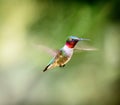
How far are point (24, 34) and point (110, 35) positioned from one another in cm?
38

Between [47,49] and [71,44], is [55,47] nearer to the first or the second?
[47,49]

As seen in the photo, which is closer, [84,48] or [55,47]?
[84,48]

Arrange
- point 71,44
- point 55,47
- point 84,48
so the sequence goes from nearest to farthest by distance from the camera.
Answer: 1. point 71,44
2. point 84,48
3. point 55,47

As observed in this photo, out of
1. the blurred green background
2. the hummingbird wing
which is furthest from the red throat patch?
the blurred green background

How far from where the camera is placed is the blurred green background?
1947 mm

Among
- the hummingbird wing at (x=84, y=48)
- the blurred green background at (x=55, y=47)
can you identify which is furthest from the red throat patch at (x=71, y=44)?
the blurred green background at (x=55, y=47)

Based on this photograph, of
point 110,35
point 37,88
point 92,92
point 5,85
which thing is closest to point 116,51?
point 110,35

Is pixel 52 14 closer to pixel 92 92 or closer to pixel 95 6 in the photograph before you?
pixel 95 6

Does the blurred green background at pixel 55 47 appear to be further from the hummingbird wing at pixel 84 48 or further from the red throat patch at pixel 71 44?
the red throat patch at pixel 71 44

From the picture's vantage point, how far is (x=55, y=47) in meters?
1.94

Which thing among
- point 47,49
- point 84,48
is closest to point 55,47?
point 47,49

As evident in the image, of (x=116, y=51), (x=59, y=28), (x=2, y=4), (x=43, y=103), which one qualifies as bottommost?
(x=43, y=103)

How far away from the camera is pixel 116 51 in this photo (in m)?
2.00

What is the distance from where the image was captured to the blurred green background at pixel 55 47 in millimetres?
1947
